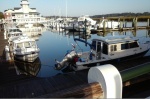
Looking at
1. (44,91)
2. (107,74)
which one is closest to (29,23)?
(44,91)

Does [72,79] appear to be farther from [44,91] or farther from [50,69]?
[50,69]

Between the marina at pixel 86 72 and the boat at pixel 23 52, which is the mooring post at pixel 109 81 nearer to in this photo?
the marina at pixel 86 72

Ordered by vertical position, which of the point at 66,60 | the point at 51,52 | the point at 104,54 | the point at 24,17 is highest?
the point at 24,17

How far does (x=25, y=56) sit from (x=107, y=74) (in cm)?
1700

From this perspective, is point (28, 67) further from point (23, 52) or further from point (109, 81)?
point (109, 81)

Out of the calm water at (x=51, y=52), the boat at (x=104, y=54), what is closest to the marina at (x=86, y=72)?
the boat at (x=104, y=54)

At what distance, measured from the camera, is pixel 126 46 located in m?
14.9

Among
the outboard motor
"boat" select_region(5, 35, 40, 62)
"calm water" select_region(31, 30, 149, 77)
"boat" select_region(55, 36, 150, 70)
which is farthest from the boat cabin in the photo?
"boat" select_region(5, 35, 40, 62)

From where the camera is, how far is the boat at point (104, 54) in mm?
13791

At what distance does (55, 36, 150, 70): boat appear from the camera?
1379cm

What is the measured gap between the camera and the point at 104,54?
559 inches

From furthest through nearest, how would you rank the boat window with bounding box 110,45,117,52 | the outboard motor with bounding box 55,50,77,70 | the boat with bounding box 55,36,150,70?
the outboard motor with bounding box 55,50,77,70 → the boat window with bounding box 110,45,117,52 → the boat with bounding box 55,36,150,70

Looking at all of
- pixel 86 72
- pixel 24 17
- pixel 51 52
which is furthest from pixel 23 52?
pixel 24 17

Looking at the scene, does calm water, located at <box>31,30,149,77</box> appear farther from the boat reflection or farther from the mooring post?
the mooring post
